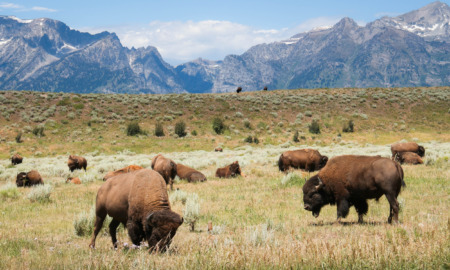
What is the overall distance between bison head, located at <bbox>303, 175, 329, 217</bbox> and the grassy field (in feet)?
1.43

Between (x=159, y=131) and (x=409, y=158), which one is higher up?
(x=409, y=158)

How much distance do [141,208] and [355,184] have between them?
5.24 m

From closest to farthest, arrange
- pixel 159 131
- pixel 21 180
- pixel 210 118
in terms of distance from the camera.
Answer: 1. pixel 21 180
2. pixel 159 131
3. pixel 210 118

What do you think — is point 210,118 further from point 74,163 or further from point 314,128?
point 74,163

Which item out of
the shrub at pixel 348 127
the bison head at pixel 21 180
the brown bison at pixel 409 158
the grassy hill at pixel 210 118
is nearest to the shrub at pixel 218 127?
the grassy hill at pixel 210 118

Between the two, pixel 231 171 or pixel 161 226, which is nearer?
pixel 161 226

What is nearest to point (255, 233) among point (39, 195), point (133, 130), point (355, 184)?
point (355, 184)

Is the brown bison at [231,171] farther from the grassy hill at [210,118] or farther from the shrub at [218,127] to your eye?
the shrub at [218,127]

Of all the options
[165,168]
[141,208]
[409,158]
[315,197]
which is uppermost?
[141,208]

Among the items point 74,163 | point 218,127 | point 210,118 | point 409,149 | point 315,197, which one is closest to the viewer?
point 315,197

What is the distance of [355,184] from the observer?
7906mm

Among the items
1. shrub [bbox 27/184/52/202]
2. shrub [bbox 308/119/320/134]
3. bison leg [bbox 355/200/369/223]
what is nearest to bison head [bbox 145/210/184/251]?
bison leg [bbox 355/200/369/223]

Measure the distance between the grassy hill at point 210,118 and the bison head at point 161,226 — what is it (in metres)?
34.9

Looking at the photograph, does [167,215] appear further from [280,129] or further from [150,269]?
[280,129]
